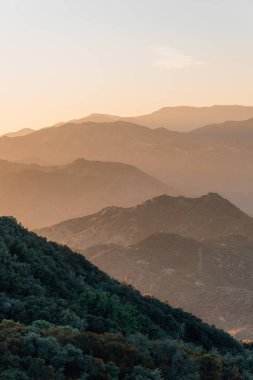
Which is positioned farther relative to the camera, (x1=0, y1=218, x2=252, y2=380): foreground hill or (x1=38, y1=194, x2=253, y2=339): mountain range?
(x1=38, y1=194, x2=253, y2=339): mountain range

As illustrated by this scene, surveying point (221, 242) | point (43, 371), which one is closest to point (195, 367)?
point (43, 371)

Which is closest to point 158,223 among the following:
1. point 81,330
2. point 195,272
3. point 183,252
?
point 183,252

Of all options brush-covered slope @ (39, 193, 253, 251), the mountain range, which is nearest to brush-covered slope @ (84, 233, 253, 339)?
the mountain range

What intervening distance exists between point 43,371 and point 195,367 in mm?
6229

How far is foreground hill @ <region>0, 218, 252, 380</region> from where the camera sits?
55.0ft

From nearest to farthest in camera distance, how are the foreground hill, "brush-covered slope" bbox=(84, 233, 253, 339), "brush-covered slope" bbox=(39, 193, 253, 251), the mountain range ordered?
the foreground hill → "brush-covered slope" bbox=(84, 233, 253, 339) → the mountain range → "brush-covered slope" bbox=(39, 193, 253, 251)

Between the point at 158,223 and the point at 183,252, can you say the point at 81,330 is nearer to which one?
the point at 183,252

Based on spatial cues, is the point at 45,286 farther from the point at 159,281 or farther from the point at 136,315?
the point at 159,281

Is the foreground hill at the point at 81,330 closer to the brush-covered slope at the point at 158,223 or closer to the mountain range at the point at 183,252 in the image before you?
the mountain range at the point at 183,252

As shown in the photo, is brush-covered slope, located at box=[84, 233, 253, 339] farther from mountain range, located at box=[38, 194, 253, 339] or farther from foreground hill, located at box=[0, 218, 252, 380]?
foreground hill, located at box=[0, 218, 252, 380]

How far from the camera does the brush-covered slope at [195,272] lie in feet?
330

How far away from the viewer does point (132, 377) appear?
17.1 metres

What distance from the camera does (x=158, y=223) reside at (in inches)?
7308

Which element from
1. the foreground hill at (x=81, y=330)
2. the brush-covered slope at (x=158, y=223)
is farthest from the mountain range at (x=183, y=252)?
the foreground hill at (x=81, y=330)
